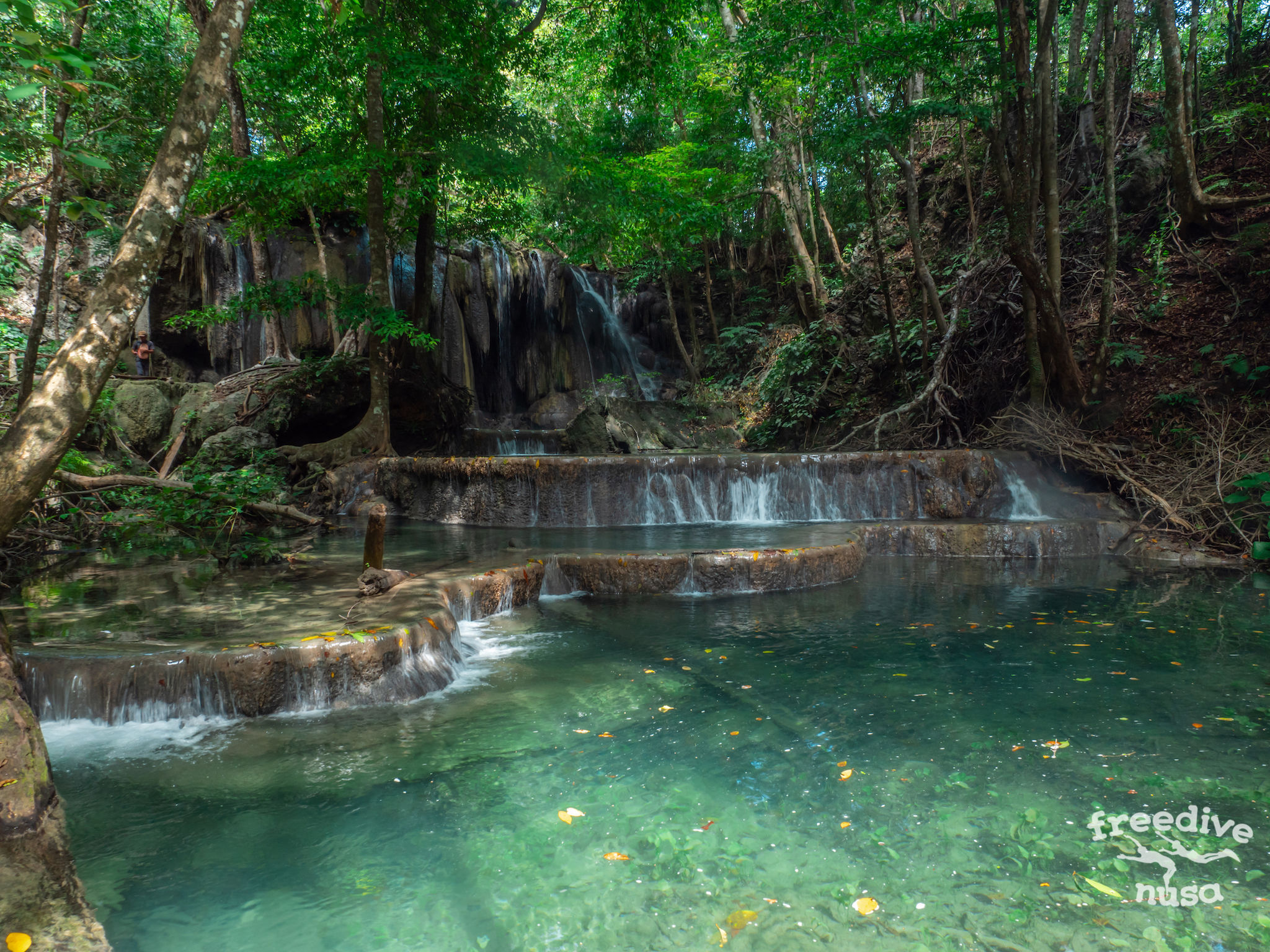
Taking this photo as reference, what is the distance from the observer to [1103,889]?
245 centimetres

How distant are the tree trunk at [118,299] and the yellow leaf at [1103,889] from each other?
13.4ft

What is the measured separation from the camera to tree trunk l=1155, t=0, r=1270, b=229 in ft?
30.0

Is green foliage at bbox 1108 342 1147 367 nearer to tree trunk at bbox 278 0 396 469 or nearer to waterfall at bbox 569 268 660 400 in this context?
tree trunk at bbox 278 0 396 469

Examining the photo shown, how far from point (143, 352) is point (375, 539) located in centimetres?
1212

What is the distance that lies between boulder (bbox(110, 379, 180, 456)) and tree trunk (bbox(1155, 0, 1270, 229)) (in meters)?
15.8

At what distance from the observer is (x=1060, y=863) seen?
2.60 meters

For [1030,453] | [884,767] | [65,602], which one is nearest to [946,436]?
[1030,453]

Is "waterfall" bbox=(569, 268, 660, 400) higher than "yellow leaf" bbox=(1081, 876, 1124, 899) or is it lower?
higher

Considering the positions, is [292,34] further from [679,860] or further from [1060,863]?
[1060,863]

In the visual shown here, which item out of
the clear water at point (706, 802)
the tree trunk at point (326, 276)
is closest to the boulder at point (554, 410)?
the tree trunk at point (326, 276)

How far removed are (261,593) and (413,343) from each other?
644 centimetres

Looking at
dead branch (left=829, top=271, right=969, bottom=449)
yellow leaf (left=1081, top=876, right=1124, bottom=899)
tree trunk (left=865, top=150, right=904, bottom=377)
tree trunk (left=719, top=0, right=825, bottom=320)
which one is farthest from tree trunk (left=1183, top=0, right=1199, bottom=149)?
yellow leaf (left=1081, top=876, right=1124, bottom=899)

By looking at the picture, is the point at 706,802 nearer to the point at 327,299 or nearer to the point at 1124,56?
the point at 327,299

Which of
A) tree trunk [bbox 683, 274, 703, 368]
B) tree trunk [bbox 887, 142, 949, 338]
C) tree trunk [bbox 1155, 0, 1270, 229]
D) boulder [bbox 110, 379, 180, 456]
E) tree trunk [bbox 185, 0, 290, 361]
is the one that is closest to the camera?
tree trunk [bbox 1155, 0, 1270, 229]
